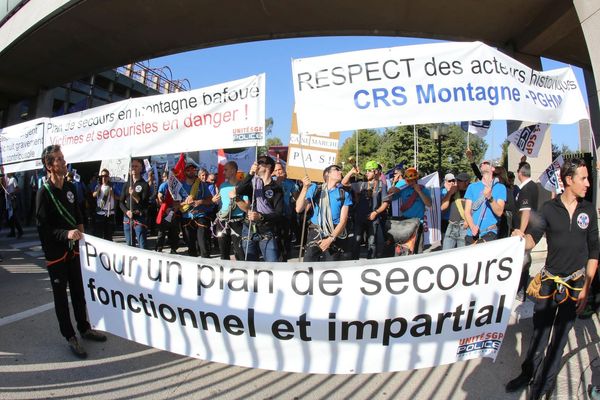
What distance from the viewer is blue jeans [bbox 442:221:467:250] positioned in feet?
19.1

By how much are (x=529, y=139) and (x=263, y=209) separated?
13.3 feet

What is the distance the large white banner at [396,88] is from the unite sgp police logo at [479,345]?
6.27ft

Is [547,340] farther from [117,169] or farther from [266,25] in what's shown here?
A: [266,25]

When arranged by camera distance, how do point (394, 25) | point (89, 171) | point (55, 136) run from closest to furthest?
point (55, 136), point (394, 25), point (89, 171)

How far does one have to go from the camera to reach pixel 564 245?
3217mm

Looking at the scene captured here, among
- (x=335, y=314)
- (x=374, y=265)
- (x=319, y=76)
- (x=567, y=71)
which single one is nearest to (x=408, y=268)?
(x=374, y=265)

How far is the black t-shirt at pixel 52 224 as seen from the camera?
390 cm

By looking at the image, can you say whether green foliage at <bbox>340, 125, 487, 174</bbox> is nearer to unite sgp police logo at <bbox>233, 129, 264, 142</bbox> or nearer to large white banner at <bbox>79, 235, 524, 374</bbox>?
unite sgp police logo at <bbox>233, 129, 264, 142</bbox>

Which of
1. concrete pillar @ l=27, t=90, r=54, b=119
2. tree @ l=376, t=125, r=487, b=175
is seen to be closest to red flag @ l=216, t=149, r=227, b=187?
concrete pillar @ l=27, t=90, r=54, b=119

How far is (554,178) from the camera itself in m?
6.08

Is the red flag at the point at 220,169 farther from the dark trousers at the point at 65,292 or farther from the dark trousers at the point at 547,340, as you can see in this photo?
the dark trousers at the point at 547,340

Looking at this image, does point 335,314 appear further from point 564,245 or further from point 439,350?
point 564,245

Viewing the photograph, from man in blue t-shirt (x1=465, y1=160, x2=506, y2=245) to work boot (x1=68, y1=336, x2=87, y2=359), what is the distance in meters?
4.77

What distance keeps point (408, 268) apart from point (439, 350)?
70cm
